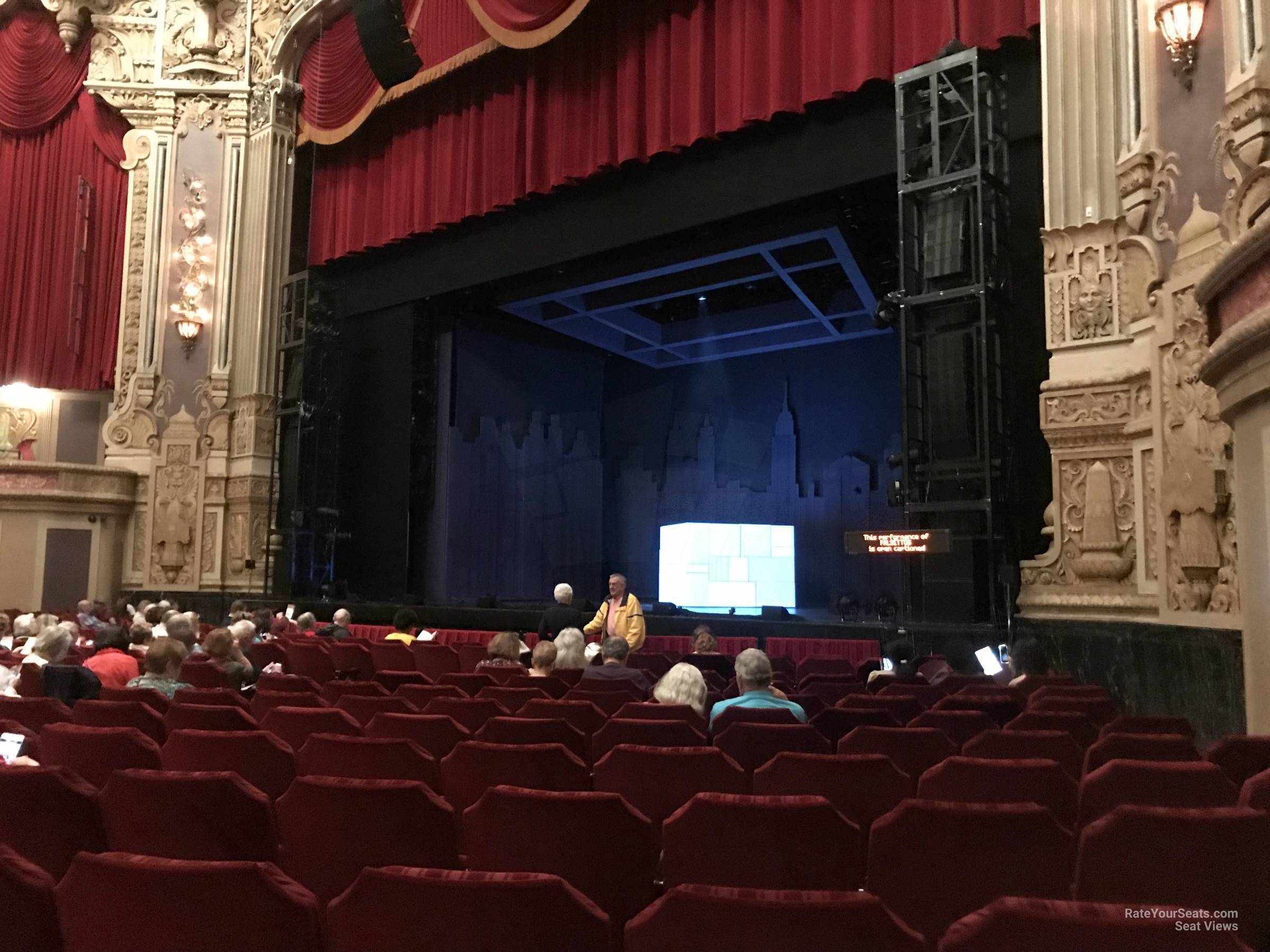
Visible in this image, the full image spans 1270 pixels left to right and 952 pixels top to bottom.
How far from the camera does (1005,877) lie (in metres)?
2.39

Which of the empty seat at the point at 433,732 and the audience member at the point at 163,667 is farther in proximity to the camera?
the audience member at the point at 163,667

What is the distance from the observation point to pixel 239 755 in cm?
362

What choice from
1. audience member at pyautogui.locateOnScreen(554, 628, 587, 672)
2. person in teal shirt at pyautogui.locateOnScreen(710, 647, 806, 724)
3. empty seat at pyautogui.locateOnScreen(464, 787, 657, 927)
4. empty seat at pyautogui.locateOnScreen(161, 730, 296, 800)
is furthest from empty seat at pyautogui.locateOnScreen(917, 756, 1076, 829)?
audience member at pyautogui.locateOnScreen(554, 628, 587, 672)

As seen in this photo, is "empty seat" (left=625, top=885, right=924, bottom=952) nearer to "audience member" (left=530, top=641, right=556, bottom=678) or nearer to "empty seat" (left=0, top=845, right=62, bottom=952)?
"empty seat" (left=0, top=845, right=62, bottom=952)

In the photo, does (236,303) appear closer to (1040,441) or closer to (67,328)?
(67,328)

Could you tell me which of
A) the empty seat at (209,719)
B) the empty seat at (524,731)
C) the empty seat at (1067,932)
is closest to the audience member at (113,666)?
the empty seat at (209,719)

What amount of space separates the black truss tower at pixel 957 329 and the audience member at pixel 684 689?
4.71 metres

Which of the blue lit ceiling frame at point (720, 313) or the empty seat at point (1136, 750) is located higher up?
the blue lit ceiling frame at point (720, 313)

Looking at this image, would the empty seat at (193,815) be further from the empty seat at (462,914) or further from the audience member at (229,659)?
the audience member at (229,659)

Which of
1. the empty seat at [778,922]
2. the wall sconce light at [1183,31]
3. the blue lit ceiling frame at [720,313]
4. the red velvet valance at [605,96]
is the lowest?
the empty seat at [778,922]

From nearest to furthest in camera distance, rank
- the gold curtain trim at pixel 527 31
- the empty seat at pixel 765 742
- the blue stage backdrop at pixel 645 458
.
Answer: the empty seat at pixel 765 742 → the gold curtain trim at pixel 527 31 → the blue stage backdrop at pixel 645 458

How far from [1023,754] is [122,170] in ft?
61.1

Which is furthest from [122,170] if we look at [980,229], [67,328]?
[980,229]

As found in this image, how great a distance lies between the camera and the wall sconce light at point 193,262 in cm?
1692
